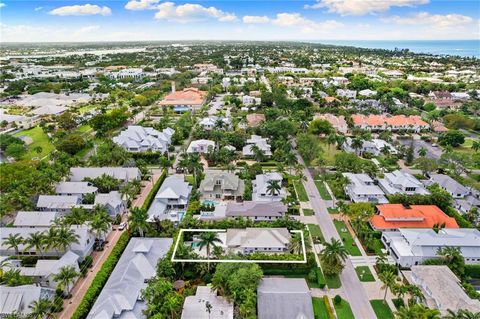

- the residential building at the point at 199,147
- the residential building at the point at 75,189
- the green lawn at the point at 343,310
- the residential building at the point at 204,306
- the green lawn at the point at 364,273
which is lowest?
the green lawn at the point at 343,310

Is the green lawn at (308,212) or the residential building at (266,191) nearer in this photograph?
the green lawn at (308,212)

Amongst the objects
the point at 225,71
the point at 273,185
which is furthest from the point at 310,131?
the point at 225,71

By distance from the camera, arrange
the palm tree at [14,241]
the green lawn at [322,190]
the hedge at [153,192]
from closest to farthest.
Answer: the palm tree at [14,241] < the hedge at [153,192] < the green lawn at [322,190]

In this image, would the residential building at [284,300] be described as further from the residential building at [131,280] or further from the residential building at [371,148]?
the residential building at [371,148]

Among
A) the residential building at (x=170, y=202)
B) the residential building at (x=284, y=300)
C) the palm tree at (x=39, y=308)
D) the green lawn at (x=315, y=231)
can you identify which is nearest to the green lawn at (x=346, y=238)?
the green lawn at (x=315, y=231)

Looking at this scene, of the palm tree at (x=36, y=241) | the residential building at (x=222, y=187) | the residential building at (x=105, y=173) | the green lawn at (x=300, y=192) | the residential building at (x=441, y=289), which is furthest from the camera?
the residential building at (x=105, y=173)

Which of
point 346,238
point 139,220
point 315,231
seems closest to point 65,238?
point 139,220
